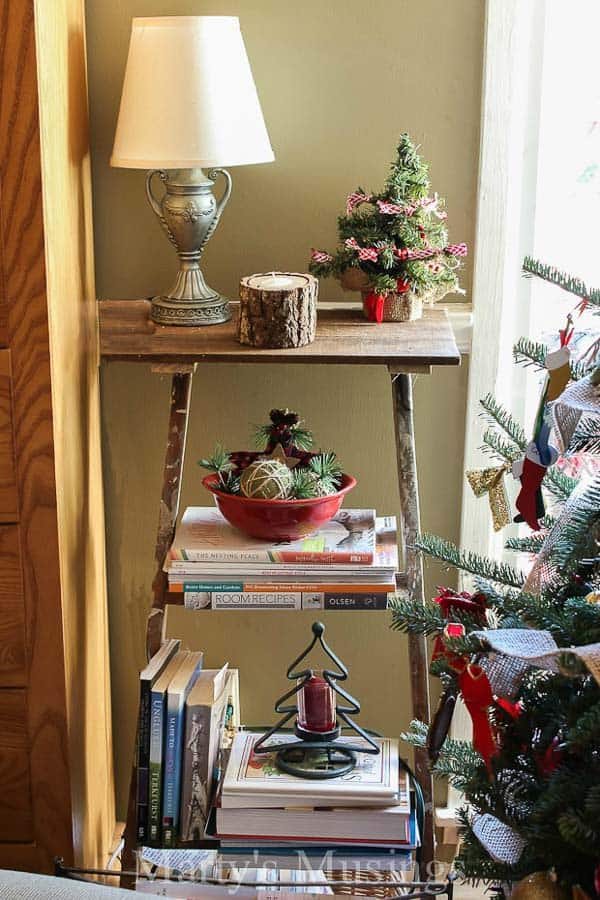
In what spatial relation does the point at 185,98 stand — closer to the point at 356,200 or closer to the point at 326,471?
the point at 356,200

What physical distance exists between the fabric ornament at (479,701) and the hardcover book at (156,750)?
669mm

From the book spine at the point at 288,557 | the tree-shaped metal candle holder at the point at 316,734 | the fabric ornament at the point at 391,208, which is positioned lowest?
the tree-shaped metal candle holder at the point at 316,734

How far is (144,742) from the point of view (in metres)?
1.65

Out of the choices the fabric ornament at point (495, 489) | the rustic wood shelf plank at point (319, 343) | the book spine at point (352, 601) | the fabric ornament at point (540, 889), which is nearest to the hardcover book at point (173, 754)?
the book spine at point (352, 601)

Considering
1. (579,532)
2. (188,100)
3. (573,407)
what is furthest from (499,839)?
(188,100)

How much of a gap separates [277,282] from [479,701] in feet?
2.43

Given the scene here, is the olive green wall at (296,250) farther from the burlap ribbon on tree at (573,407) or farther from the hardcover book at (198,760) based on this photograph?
the burlap ribbon on tree at (573,407)

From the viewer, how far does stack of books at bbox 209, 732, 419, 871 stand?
1584 mm

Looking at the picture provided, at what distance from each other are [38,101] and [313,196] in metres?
0.54

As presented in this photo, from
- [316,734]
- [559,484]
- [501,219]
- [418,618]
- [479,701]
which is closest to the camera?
[479,701]

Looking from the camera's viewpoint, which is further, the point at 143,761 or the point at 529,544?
the point at 143,761

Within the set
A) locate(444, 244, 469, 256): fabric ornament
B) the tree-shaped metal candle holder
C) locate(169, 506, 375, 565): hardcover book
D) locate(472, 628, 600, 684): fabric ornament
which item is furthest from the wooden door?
locate(472, 628, 600, 684): fabric ornament

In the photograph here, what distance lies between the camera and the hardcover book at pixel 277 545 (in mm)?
1593

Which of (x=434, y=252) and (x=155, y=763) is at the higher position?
(x=434, y=252)
